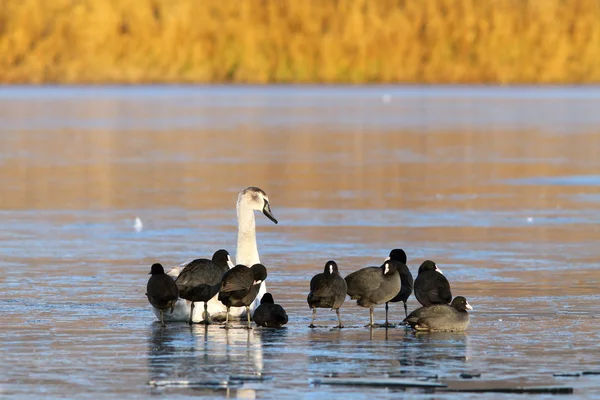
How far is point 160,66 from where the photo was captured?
19800 centimetres

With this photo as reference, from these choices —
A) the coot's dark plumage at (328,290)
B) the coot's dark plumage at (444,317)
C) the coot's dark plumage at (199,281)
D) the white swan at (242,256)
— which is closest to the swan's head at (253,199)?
the white swan at (242,256)

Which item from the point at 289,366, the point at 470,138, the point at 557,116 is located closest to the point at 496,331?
the point at 289,366

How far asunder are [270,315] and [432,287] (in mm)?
1282

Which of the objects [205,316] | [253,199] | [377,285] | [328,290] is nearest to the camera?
[328,290]

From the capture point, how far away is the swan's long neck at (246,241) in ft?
39.3

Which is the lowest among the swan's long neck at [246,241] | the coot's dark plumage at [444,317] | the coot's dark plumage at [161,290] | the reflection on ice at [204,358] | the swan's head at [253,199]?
the reflection on ice at [204,358]

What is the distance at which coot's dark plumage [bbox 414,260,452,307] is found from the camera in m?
11.2

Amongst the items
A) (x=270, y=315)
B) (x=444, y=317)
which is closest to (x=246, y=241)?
(x=270, y=315)

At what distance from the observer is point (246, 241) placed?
39.5 feet

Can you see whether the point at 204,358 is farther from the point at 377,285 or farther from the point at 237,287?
the point at 377,285

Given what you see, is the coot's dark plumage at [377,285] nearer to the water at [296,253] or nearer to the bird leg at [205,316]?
the water at [296,253]

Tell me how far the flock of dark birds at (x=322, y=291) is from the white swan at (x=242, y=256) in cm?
20

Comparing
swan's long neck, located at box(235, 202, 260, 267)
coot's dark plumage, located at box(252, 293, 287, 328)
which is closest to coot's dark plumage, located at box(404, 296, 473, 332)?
coot's dark plumage, located at box(252, 293, 287, 328)

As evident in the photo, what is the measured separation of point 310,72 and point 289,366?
19009 cm
